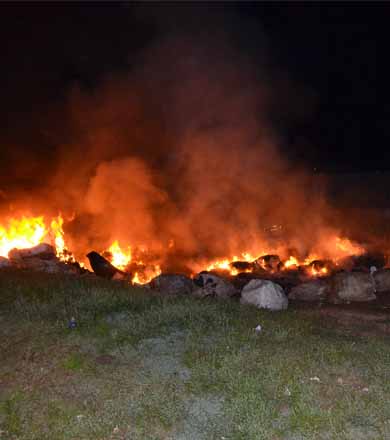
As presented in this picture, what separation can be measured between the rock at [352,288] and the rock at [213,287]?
1.73m

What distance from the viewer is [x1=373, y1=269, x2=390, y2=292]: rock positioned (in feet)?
27.8

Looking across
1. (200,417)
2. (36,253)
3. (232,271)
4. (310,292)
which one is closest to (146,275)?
(232,271)

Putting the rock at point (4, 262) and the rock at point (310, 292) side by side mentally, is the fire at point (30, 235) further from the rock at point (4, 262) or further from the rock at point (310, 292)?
the rock at point (310, 292)

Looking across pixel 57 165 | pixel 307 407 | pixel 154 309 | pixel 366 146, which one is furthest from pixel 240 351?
pixel 366 146

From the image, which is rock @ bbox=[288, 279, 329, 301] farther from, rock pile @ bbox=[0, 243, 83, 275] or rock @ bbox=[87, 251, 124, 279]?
rock pile @ bbox=[0, 243, 83, 275]

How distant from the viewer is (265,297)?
7.36 m

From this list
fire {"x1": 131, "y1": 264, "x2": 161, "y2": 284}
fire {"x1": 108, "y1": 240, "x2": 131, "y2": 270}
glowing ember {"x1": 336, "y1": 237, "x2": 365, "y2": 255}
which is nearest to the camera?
fire {"x1": 131, "y1": 264, "x2": 161, "y2": 284}

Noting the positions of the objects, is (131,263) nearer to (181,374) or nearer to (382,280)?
(382,280)

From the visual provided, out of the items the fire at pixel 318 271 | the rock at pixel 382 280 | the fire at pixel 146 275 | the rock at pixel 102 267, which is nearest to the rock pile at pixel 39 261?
the rock at pixel 102 267

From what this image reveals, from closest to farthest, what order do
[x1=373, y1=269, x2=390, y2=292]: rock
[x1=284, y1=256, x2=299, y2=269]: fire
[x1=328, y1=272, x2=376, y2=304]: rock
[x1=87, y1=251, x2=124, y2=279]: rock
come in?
[x1=328, y1=272, x2=376, y2=304]: rock → [x1=373, y1=269, x2=390, y2=292]: rock → [x1=87, y1=251, x2=124, y2=279]: rock → [x1=284, y1=256, x2=299, y2=269]: fire

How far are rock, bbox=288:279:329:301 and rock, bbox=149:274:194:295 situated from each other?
1809 mm

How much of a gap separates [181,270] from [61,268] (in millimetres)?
2809

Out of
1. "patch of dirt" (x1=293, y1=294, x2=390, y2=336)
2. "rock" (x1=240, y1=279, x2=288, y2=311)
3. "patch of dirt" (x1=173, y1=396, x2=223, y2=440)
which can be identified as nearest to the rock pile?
"rock" (x1=240, y1=279, x2=288, y2=311)

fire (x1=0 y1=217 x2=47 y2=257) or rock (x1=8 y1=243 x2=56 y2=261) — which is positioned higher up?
fire (x1=0 y1=217 x2=47 y2=257)
